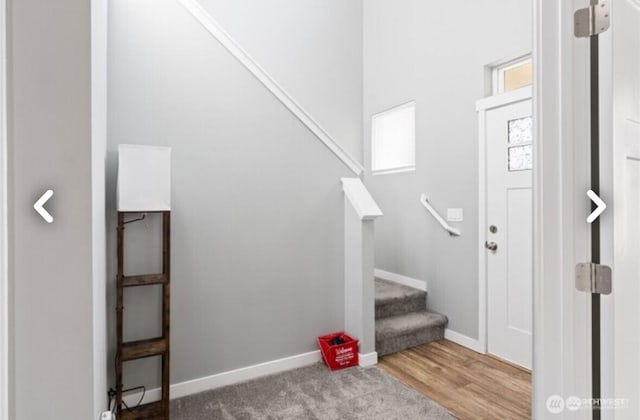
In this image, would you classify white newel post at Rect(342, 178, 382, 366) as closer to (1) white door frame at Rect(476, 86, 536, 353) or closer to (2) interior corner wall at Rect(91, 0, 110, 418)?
(1) white door frame at Rect(476, 86, 536, 353)

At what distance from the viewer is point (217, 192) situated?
7.69ft

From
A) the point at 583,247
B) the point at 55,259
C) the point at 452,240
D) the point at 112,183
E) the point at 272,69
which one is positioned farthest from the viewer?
the point at 452,240

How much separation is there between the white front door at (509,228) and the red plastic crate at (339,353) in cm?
123

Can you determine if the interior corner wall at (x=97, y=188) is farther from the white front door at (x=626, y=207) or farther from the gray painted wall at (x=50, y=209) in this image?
the white front door at (x=626, y=207)

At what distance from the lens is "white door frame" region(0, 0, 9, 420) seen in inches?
29.4

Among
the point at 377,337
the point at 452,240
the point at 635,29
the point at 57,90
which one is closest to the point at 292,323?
the point at 377,337

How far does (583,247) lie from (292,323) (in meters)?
2.03

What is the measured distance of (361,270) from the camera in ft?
8.85

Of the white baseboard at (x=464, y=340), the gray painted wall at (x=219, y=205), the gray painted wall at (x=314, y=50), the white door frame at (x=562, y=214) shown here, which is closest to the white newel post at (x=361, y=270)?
the gray painted wall at (x=219, y=205)

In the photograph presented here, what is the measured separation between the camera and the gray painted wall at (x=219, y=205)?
2072 mm

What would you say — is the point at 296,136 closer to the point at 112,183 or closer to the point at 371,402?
the point at 112,183

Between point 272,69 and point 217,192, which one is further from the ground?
point 272,69

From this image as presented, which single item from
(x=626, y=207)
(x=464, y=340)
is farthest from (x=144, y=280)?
(x=464, y=340)

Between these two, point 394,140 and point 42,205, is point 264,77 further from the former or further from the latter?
point 394,140
